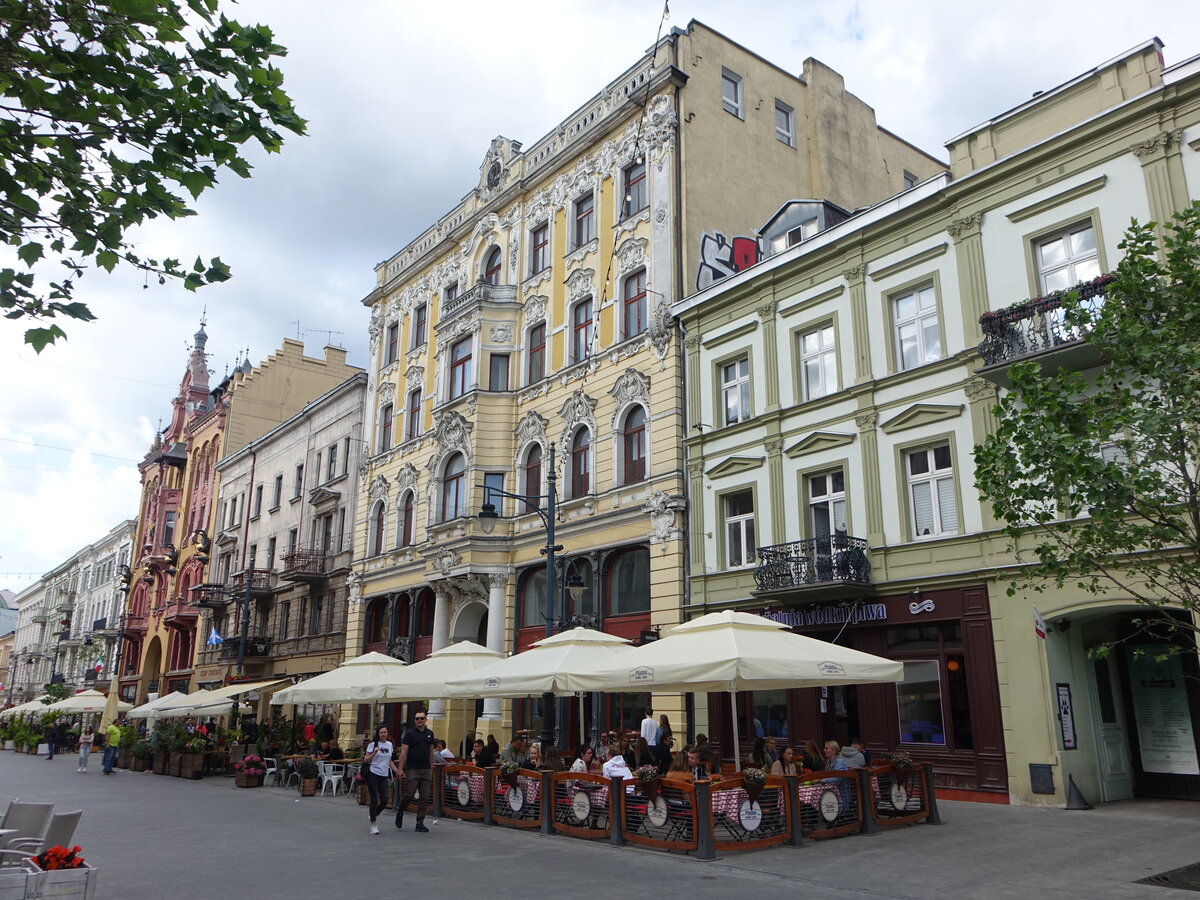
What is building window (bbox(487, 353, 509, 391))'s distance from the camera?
107ft

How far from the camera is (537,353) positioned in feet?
105

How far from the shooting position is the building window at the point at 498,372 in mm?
32625

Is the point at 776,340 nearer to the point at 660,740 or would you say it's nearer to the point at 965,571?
the point at 965,571

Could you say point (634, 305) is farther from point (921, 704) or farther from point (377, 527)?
point (377, 527)

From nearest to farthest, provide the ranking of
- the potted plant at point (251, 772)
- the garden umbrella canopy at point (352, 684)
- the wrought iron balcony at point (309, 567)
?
the garden umbrella canopy at point (352, 684)
the potted plant at point (251, 772)
the wrought iron balcony at point (309, 567)

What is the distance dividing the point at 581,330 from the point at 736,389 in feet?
23.0

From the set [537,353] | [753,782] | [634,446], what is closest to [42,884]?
[753,782]

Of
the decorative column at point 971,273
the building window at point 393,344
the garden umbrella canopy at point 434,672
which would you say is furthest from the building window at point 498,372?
the decorative column at point 971,273

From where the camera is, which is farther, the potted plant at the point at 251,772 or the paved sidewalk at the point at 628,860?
the potted plant at the point at 251,772

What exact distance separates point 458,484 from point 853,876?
79.4 feet

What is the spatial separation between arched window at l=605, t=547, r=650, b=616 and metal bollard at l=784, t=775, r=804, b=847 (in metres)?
12.7

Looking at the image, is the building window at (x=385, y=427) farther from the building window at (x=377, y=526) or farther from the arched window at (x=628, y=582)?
the arched window at (x=628, y=582)

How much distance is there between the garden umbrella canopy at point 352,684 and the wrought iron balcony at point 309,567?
17.9 meters

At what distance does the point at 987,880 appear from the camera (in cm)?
1013
